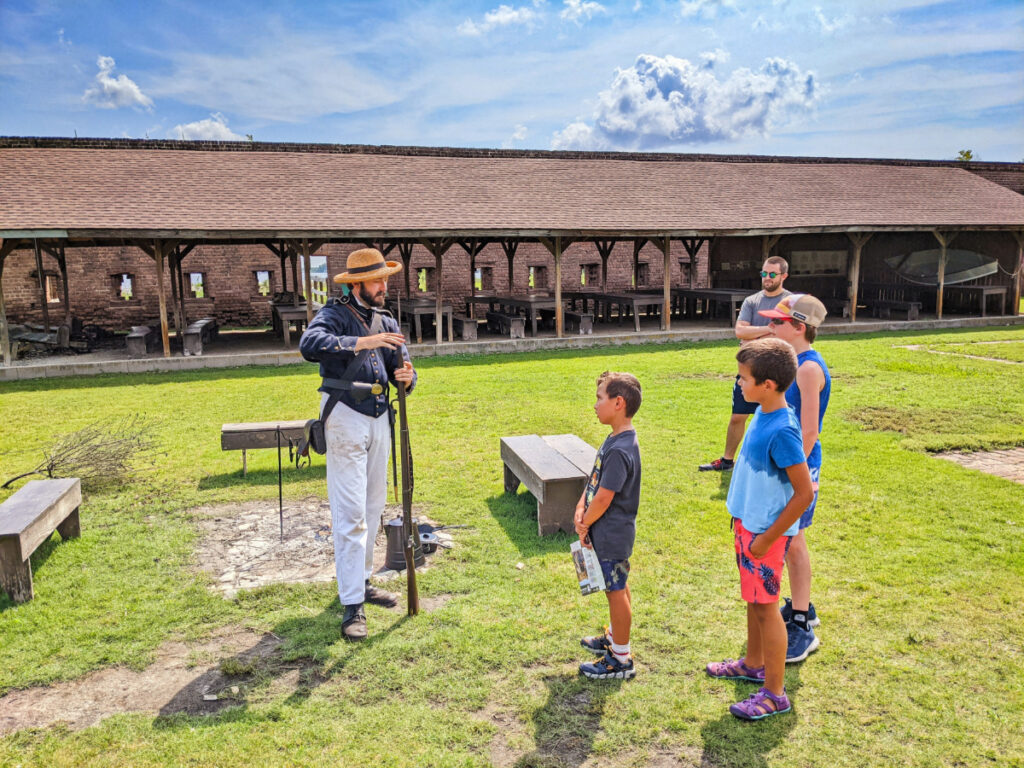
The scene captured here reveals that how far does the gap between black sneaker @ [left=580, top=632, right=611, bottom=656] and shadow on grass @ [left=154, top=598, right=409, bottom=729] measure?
3.36 feet

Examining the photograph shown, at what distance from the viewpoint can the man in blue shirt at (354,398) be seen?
3.65 metres

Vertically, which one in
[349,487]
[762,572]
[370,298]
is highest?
[370,298]

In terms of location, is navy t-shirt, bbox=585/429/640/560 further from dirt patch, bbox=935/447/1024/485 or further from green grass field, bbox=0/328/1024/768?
dirt patch, bbox=935/447/1024/485

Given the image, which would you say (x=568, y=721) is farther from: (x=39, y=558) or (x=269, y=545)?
(x=39, y=558)

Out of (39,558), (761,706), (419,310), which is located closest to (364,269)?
(761,706)

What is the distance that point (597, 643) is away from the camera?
346 cm

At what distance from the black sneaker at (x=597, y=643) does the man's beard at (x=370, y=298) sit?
2040 millimetres

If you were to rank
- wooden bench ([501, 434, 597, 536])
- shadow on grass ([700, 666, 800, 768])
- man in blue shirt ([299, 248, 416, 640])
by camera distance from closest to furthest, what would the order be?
shadow on grass ([700, 666, 800, 768]), man in blue shirt ([299, 248, 416, 640]), wooden bench ([501, 434, 597, 536])

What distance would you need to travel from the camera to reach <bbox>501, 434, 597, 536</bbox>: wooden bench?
4.89 meters

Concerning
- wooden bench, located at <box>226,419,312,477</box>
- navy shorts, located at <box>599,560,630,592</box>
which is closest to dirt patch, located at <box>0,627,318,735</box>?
navy shorts, located at <box>599,560,630,592</box>

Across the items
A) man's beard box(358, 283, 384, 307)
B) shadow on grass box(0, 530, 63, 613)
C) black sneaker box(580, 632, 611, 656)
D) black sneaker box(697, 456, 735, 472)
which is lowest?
black sneaker box(580, 632, 611, 656)

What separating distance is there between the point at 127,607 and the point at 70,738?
4.03 feet

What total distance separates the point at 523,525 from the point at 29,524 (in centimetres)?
309

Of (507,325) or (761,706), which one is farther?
(507,325)
